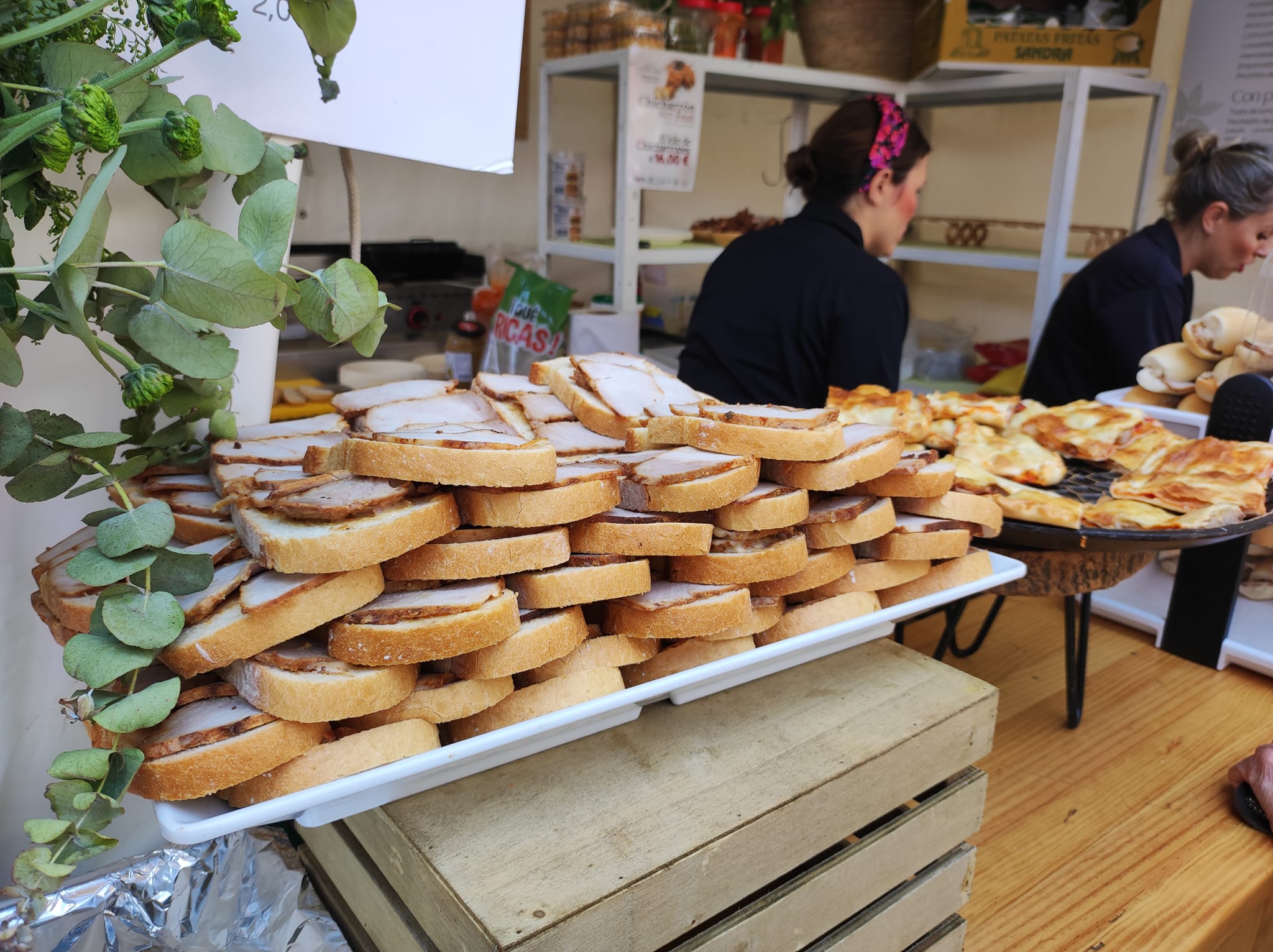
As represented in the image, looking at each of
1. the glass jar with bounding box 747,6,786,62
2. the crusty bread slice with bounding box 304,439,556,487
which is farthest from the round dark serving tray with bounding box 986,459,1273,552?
the glass jar with bounding box 747,6,786,62

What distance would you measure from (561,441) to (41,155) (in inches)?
26.3

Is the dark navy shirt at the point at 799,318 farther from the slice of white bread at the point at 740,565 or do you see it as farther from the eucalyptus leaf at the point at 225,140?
the eucalyptus leaf at the point at 225,140

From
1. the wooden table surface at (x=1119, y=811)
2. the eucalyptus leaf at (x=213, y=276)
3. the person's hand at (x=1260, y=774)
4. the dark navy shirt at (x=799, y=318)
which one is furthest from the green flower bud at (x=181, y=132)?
the dark navy shirt at (x=799, y=318)

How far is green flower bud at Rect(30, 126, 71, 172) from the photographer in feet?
1.83

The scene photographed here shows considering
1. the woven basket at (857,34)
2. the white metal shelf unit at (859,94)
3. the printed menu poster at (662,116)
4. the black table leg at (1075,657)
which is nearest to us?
the black table leg at (1075,657)

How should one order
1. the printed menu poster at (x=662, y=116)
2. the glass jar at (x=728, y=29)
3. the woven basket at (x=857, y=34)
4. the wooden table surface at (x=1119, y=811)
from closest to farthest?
the wooden table surface at (x=1119, y=811) < the printed menu poster at (x=662, y=116) < the glass jar at (x=728, y=29) < the woven basket at (x=857, y=34)

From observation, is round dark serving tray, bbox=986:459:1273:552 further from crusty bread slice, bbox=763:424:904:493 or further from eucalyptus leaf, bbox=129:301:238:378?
eucalyptus leaf, bbox=129:301:238:378

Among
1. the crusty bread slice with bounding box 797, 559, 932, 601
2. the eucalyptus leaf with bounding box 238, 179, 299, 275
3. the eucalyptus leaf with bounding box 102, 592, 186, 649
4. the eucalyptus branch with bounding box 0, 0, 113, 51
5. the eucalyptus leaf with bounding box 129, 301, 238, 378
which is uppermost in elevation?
the eucalyptus branch with bounding box 0, 0, 113, 51

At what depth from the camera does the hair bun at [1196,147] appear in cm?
296

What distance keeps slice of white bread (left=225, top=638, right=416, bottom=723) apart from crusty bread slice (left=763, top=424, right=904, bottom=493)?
547 millimetres

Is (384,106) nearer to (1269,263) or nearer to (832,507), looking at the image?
(832,507)

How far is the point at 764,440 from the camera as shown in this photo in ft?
3.59

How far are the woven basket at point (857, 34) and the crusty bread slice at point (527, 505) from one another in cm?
331

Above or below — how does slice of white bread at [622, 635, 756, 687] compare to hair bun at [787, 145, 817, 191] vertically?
below
